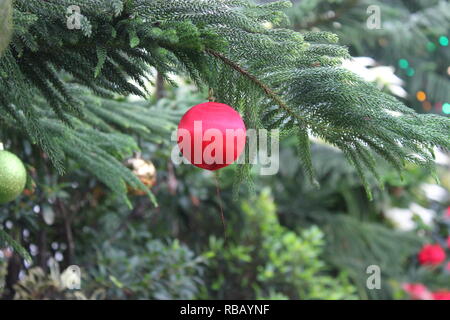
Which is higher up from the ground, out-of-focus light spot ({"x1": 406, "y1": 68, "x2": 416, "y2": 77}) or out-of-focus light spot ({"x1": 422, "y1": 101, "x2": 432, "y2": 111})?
out-of-focus light spot ({"x1": 406, "y1": 68, "x2": 416, "y2": 77})

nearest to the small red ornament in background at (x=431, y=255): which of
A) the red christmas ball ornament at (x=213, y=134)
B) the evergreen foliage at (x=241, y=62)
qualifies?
the evergreen foliage at (x=241, y=62)

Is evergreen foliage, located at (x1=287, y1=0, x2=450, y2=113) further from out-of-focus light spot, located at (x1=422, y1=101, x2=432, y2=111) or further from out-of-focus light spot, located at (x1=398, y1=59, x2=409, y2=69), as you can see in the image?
out-of-focus light spot, located at (x1=422, y1=101, x2=432, y2=111)

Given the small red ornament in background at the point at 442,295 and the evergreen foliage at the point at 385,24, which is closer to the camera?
the evergreen foliage at the point at 385,24

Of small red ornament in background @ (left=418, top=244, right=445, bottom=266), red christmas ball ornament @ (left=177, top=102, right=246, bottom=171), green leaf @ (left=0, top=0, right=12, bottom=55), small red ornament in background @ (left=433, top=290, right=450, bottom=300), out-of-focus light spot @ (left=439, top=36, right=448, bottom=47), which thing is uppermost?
out-of-focus light spot @ (left=439, top=36, right=448, bottom=47)

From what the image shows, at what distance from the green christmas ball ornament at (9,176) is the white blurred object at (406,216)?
124 inches

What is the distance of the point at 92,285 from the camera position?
2.09m

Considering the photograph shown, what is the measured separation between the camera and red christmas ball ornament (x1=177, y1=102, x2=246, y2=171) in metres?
0.89

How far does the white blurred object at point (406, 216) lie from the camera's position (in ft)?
12.8

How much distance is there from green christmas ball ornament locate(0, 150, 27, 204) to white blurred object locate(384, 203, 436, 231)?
3162 mm

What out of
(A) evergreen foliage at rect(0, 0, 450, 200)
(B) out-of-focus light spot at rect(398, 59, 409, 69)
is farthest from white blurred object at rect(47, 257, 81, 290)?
(B) out-of-focus light spot at rect(398, 59, 409, 69)

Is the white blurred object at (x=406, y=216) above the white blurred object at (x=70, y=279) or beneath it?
above

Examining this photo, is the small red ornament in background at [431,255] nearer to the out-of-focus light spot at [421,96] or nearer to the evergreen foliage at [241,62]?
the out-of-focus light spot at [421,96]

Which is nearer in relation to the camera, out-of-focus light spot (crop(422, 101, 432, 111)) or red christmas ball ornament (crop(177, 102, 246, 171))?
red christmas ball ornament (crop(177, 102, 246, 171))

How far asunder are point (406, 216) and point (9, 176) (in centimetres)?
334
